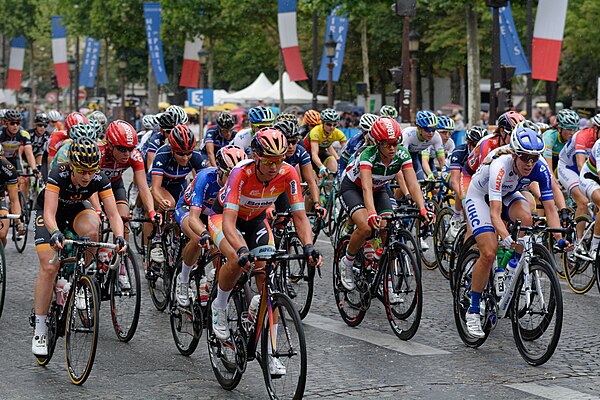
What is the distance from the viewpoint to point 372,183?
1062 cm

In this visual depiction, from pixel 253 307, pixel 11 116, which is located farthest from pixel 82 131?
pixel 11 116

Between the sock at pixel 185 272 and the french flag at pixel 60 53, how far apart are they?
165ft

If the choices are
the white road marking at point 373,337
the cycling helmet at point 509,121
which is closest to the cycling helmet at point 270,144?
the white road marking at point 373,337

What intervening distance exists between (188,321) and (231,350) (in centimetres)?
121

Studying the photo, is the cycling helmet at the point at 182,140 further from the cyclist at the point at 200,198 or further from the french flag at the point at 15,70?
the french flag at the point at 15,70

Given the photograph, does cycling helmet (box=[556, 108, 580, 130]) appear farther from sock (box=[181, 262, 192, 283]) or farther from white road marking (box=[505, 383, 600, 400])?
white road marking (box=[505, 383, 600, 400])

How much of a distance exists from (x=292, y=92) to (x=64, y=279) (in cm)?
4529

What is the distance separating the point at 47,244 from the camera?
27.9ft

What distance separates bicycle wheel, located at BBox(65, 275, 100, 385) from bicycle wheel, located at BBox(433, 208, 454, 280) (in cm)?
617

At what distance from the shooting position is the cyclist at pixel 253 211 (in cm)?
743

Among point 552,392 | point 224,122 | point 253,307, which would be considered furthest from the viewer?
point 224,122

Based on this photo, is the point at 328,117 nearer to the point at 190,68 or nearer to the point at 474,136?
the point at 474,136

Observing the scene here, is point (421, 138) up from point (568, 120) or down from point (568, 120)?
down

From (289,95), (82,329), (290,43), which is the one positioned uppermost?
(290,43)
